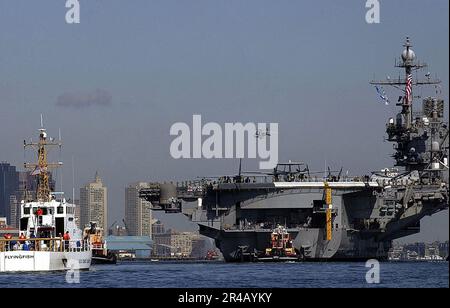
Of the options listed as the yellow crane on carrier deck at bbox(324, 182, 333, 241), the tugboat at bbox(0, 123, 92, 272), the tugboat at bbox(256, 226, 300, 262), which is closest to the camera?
the tugboat at bbox(0, 123, 92, 272)

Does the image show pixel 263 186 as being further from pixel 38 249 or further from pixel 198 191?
pixel 38 249

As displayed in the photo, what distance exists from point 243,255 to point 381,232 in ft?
36.1

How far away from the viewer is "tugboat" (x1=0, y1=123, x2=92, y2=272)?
6119 centimetres

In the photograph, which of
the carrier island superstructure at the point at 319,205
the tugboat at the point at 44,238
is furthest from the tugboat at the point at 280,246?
the tugboat at the point at 44,238

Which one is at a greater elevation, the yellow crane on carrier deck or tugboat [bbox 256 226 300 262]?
the yellow crane on carrier deck

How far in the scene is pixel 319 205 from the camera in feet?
298

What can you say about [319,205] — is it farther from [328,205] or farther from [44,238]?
[44,238]

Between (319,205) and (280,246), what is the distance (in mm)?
4318

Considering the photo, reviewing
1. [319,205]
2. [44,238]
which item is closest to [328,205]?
[319,205]

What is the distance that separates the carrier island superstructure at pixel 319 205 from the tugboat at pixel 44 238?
2023cm

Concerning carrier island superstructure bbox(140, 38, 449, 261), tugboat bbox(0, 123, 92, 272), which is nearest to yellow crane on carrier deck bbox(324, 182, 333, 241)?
carrier island superstructure bbox(140, 38, 449, 261)

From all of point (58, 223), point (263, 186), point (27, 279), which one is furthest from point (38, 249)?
point (263, 186)

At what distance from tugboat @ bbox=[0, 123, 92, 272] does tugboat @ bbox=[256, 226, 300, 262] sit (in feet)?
71.7

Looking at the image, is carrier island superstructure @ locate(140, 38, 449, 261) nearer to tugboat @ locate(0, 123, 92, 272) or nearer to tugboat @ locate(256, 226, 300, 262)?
tugboat @ locate(256, 226, 300, 262)
